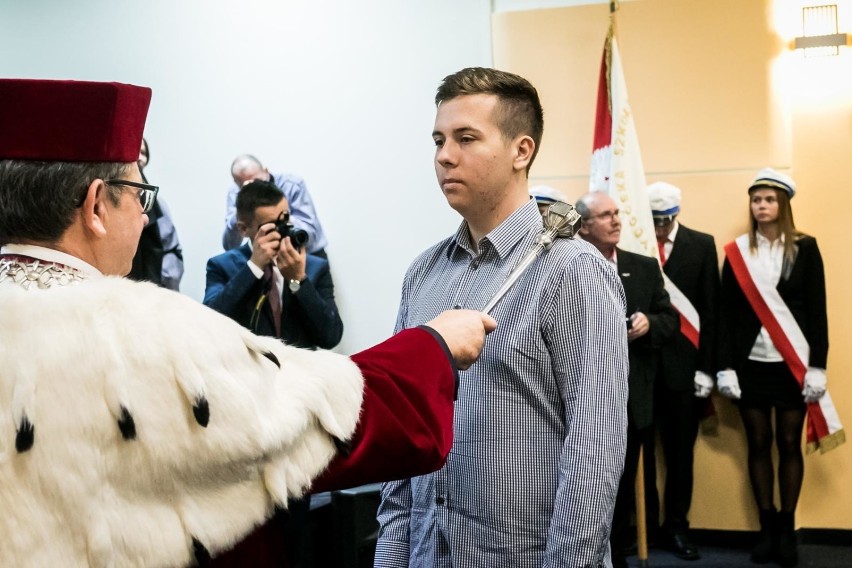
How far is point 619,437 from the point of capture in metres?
1.62

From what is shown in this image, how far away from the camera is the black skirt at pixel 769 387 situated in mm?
4484

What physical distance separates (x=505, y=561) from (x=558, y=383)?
31cm

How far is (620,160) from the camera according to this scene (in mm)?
→ 4574

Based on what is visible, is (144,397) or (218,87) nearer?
(144,397)

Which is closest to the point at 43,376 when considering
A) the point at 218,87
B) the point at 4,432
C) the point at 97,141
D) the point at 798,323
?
the point at 4,432

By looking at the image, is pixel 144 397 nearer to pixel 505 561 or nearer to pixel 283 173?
pixel 505 561

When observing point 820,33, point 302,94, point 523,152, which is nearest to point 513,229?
point 523,152

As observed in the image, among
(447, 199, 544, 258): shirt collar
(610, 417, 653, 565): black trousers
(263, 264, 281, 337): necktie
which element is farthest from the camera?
(610, 417, 653, 565): black trousers

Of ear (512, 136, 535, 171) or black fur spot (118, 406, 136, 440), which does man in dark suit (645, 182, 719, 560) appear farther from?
black fur spot (118, 406, 136, 440)

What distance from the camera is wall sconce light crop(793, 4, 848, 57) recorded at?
4.65 metres

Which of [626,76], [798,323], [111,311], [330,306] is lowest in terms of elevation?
[798,323]

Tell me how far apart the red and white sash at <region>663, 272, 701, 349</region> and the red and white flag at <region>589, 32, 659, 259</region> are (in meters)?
0.26

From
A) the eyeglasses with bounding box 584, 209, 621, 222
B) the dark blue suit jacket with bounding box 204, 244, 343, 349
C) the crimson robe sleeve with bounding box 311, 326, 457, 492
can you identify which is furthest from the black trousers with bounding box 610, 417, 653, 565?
the crimson robe sleeve with bounding box 311, 326, 457, 492

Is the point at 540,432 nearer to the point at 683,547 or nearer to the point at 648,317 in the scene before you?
the point at 648,317
